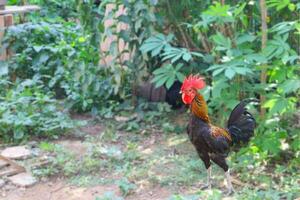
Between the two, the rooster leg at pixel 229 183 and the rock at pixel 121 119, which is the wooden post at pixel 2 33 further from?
the rooster leg at pixel 229 183

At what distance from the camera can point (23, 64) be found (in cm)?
679

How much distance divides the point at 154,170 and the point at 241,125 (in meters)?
0.83

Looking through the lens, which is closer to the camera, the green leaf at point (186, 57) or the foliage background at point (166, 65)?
the foliage background at point (166, 65)

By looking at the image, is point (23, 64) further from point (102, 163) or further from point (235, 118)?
point (235, 118)

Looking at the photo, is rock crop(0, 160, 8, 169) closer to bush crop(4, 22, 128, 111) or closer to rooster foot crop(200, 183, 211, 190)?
bush crop(4, 22, 128, 111)

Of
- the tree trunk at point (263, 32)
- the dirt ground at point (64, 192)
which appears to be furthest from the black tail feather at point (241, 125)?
the dirt ground at point (64, 192)

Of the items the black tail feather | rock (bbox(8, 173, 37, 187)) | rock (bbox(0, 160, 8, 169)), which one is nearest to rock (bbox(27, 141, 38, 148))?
rock (bbox(0, 160, 8, 169))

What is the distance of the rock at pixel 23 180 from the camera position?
4199 mm

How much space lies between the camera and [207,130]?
3783 millimetres

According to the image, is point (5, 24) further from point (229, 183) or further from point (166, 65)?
point (229, 183)

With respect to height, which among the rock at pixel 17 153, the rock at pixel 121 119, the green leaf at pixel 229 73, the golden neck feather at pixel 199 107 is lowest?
the rock at pixel 17 153

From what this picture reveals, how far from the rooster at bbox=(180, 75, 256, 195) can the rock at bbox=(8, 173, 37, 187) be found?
1.31m

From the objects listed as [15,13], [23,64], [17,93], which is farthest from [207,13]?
[15,13]

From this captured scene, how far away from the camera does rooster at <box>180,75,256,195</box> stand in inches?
147
